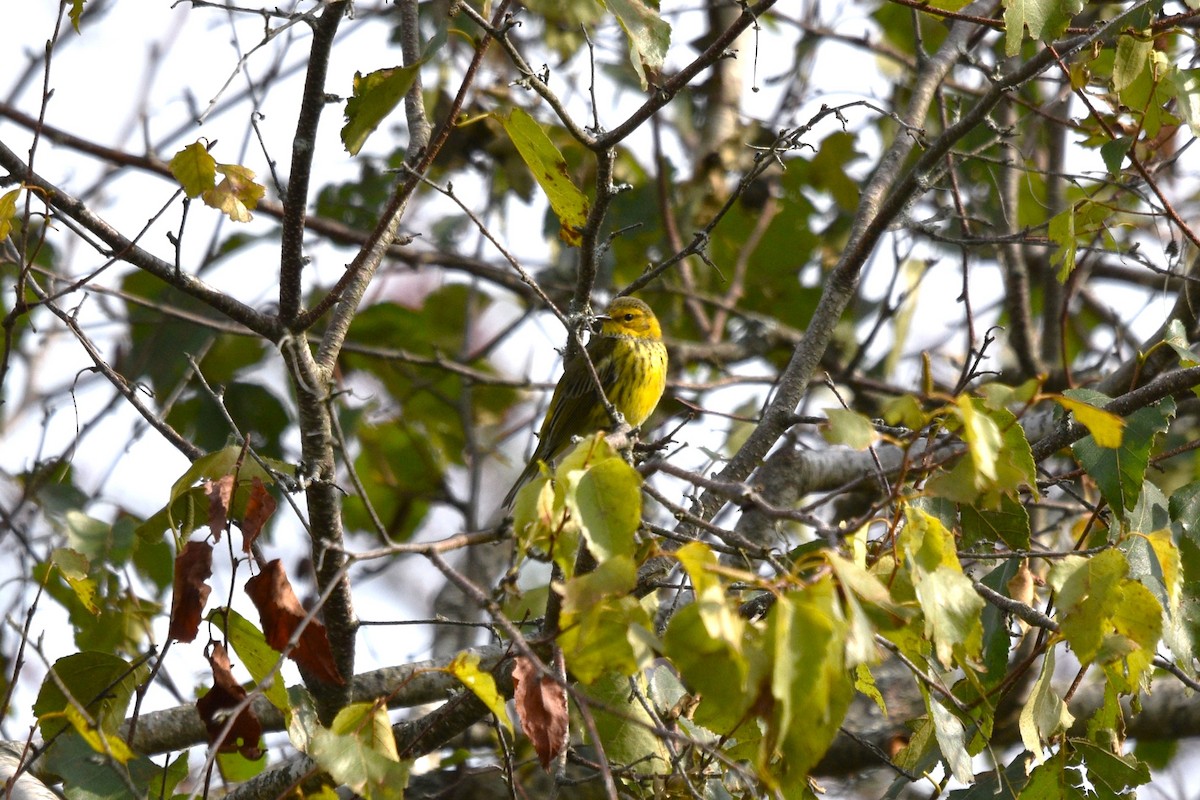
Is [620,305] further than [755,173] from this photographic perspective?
Yes

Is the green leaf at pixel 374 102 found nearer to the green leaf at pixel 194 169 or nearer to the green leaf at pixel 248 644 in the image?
the green leaf at pixel 194 169

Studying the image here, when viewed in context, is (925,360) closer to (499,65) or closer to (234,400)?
(234,400)

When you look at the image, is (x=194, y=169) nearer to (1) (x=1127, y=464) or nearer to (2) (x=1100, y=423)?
(2) (x=1100, y=423)

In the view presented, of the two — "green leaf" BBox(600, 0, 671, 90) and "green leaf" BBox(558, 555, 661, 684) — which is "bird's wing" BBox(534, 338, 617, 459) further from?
"green leaf" BBox(558, 555, 661, 684)

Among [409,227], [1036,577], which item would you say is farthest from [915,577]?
[409,227]

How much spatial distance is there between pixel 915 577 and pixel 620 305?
4652 millimetres

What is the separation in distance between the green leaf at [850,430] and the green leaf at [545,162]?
102 cm

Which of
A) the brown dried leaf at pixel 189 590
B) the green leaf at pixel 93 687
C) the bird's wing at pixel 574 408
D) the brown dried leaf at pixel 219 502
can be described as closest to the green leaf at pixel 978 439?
the brown dried leaf at pixel 219 502

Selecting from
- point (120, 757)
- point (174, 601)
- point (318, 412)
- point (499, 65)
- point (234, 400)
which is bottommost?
point (120, 757)

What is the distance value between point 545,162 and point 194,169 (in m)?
0.84

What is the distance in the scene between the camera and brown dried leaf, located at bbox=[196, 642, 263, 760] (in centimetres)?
274

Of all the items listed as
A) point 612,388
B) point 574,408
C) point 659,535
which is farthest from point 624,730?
point 612,388

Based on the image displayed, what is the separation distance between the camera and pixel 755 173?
319 centimetres

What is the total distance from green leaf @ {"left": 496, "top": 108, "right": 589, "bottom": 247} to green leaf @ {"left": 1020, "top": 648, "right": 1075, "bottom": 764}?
150 cm
